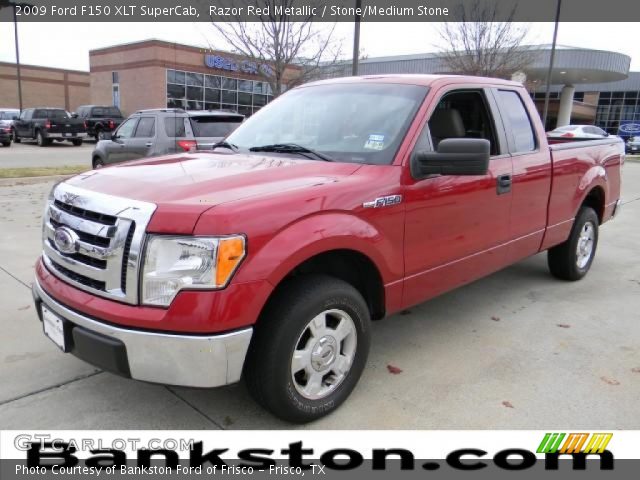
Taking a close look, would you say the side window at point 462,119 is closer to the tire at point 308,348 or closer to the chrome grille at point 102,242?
the tire at point 308,348

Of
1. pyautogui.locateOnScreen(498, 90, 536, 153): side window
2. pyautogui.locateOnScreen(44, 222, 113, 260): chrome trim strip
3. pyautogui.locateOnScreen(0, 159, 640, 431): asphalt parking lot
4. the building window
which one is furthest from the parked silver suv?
the building window

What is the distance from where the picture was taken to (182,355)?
2426 millimetres

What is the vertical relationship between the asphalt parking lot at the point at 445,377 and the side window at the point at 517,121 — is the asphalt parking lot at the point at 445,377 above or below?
below

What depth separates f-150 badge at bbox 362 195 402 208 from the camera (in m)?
3.02

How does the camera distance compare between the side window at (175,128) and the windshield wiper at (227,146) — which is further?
the side window at (175,128)

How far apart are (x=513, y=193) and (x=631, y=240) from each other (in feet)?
15.3

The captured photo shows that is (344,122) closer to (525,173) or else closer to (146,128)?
(525,173)

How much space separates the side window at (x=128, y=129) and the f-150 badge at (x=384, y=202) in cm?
945

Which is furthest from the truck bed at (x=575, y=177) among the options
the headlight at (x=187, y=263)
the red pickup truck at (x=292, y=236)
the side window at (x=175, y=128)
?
the side window at (x=175, y=128)

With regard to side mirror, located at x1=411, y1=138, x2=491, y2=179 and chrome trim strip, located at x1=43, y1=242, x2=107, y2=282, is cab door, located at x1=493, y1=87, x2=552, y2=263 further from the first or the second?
chrome trim strip, located at x1=43, y1=242, x2=107, y2=282

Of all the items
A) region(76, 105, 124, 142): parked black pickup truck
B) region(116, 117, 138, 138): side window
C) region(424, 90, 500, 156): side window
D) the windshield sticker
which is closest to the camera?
the windshield sticker

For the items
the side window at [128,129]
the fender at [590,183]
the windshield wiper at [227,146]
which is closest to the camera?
the windshield wiper at [227,146]

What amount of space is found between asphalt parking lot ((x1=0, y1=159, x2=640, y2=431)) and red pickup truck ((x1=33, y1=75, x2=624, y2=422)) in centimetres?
45

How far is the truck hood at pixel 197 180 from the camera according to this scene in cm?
247
